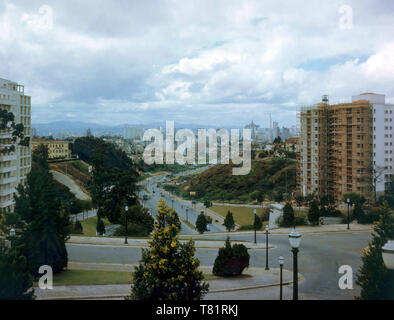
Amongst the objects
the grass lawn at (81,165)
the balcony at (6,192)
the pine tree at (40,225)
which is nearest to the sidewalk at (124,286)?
the pine tree at (40,225)

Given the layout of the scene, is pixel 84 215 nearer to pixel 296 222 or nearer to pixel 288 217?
pixel 288 217

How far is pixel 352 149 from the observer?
7965 millimetres

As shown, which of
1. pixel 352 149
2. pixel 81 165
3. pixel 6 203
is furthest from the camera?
pixel 81 165

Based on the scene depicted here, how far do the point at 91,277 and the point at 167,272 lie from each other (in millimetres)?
1957

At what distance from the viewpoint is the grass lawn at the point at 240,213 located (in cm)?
1555

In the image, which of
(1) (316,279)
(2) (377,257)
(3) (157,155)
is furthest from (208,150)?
(2) (377,257)

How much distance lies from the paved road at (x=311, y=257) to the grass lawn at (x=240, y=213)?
7.49 meters

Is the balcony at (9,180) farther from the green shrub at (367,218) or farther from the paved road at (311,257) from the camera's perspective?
the green shrub at (367,218)

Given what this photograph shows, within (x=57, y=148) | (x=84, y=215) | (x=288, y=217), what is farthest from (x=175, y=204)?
(x=288, y=217)

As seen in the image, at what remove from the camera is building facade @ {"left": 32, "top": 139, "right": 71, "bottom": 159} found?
624 inches

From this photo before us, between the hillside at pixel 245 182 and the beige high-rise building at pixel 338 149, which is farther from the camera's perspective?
the hillside at pixel 245 182

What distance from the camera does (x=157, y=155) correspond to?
20.5m

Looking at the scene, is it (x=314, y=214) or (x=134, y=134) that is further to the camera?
(x=134, y=134)
